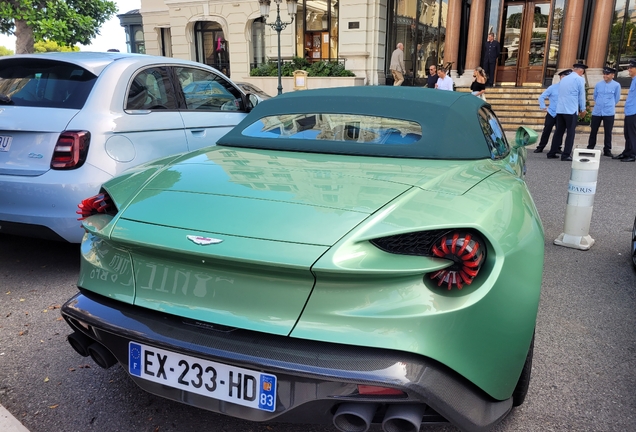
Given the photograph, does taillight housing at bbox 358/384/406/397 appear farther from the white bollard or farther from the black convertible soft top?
the white bollard

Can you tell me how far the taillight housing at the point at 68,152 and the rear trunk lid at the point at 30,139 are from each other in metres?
0.04

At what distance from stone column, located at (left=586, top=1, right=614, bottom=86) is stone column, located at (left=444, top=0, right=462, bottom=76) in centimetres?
438

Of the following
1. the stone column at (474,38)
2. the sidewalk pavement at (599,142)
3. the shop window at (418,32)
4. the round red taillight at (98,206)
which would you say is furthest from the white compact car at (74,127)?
the shop window at (418,32)

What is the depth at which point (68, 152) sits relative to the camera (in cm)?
354

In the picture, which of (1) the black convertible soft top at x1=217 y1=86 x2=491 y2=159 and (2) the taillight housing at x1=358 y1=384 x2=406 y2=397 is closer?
(2) the taillight housing at x1=358 y1=384 x2=406 y2=397

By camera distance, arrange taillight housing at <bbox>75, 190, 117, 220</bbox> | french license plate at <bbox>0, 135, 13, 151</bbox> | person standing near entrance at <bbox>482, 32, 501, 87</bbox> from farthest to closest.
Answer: person standing near entrance at <bbox>482, 32, 501, 87</bbox>, french license plate at <bbox>0, 135, 13, 151</bbox>, taillight housing at <bbox>75, 190, 117, 220</bbox>

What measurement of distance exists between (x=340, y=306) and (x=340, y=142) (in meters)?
1.33

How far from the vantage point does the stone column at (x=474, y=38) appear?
17.3 meters

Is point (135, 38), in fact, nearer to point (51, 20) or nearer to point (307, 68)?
point (307, 68)

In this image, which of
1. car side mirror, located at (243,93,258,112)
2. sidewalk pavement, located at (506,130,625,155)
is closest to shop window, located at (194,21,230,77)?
sidewalk pavement, located at (506,130,625,155)

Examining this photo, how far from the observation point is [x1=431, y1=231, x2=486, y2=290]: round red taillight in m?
1.62

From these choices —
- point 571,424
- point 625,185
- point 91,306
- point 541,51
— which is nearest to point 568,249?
point 571,424

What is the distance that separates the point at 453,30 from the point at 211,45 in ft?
42.8

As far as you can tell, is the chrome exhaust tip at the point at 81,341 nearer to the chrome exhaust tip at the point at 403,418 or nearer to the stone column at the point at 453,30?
the chrome exhaust tip at the point at 403,418
